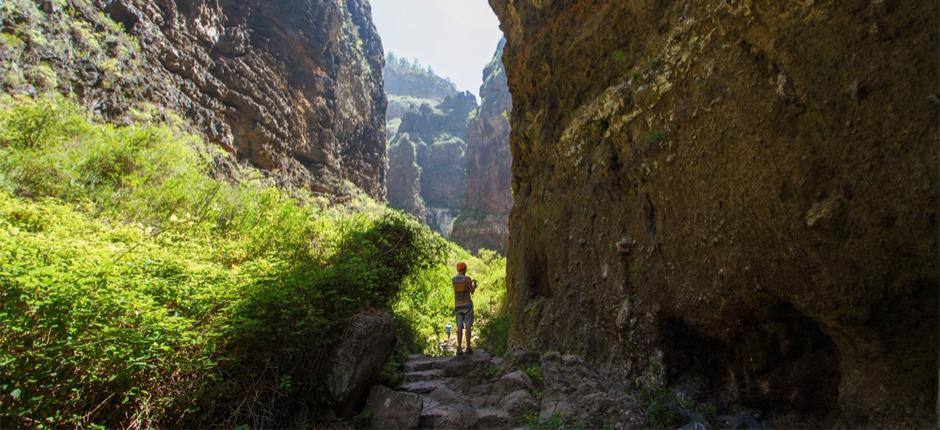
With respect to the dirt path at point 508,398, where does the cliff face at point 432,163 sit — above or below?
above

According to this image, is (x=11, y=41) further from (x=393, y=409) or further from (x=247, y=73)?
(x=393, y=409)

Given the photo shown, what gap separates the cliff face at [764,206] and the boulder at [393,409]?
328cm

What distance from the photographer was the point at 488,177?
75.5m

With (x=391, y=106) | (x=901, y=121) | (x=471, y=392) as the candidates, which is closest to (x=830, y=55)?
(x=901, y=121)

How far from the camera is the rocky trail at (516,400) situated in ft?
17.9

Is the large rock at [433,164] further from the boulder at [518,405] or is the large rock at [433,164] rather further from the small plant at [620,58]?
the boulder at [518,405]

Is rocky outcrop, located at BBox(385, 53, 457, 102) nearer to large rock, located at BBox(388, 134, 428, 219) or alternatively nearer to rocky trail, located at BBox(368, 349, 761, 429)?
large rock, located at BBox(388, 134, 428, 219)

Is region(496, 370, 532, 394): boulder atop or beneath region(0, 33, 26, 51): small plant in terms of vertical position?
beneath

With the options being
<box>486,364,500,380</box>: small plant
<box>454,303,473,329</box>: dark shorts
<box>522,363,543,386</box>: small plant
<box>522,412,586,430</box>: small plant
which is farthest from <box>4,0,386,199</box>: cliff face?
<box>522,412,586,430</box>: small plant

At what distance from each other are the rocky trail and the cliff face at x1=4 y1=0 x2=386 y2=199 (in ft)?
61.1

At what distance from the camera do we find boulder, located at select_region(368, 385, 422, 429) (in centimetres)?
545

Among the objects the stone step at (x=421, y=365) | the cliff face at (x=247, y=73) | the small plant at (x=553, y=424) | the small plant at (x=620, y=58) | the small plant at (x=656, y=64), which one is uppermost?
the cliff face at (x=247, y=73)

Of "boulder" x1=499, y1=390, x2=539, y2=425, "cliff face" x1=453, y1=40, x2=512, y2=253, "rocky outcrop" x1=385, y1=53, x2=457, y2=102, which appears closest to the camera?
"boulder" x1=499, y1=390, x2=539, y2=425

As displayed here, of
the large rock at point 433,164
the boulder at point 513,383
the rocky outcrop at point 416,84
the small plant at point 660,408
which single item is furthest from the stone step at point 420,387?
the rocky outcrop at point 416,84
